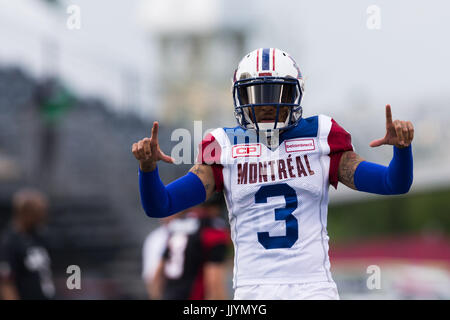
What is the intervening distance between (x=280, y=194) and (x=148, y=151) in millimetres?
580

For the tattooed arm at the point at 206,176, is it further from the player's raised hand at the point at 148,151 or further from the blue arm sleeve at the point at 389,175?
the blue arm sleeve at the point at 389,175

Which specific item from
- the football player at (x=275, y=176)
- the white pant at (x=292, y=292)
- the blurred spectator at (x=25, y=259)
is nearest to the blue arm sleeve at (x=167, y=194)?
the football player at (x=275, y=176)

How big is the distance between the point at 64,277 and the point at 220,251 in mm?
6825

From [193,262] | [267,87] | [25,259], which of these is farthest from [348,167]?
[25,259]

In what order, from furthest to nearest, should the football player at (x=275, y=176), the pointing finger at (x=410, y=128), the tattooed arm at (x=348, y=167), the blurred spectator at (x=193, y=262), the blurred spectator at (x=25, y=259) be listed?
the blurred spectator at (x=25, y=259), the blurred spectator at (x=193, y=262), the tattooed arm at (x=348, y=167), the football player at (x=275, y=176), the pointing finger at (x=410, y=128)

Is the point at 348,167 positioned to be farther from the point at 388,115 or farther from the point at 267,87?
the point at 267,87

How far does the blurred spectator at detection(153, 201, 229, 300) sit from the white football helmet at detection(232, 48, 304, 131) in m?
2.35

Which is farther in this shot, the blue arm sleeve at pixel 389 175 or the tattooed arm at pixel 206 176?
the tattooed arm at pixel 206 176

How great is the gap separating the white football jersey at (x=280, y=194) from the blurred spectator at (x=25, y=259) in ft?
12.1

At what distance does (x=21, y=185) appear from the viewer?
12.2m

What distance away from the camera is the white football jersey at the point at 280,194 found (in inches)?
107

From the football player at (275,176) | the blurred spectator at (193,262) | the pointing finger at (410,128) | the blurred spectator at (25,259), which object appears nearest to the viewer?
the pointing finger at (410,128)

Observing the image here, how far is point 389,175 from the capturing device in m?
2.70
